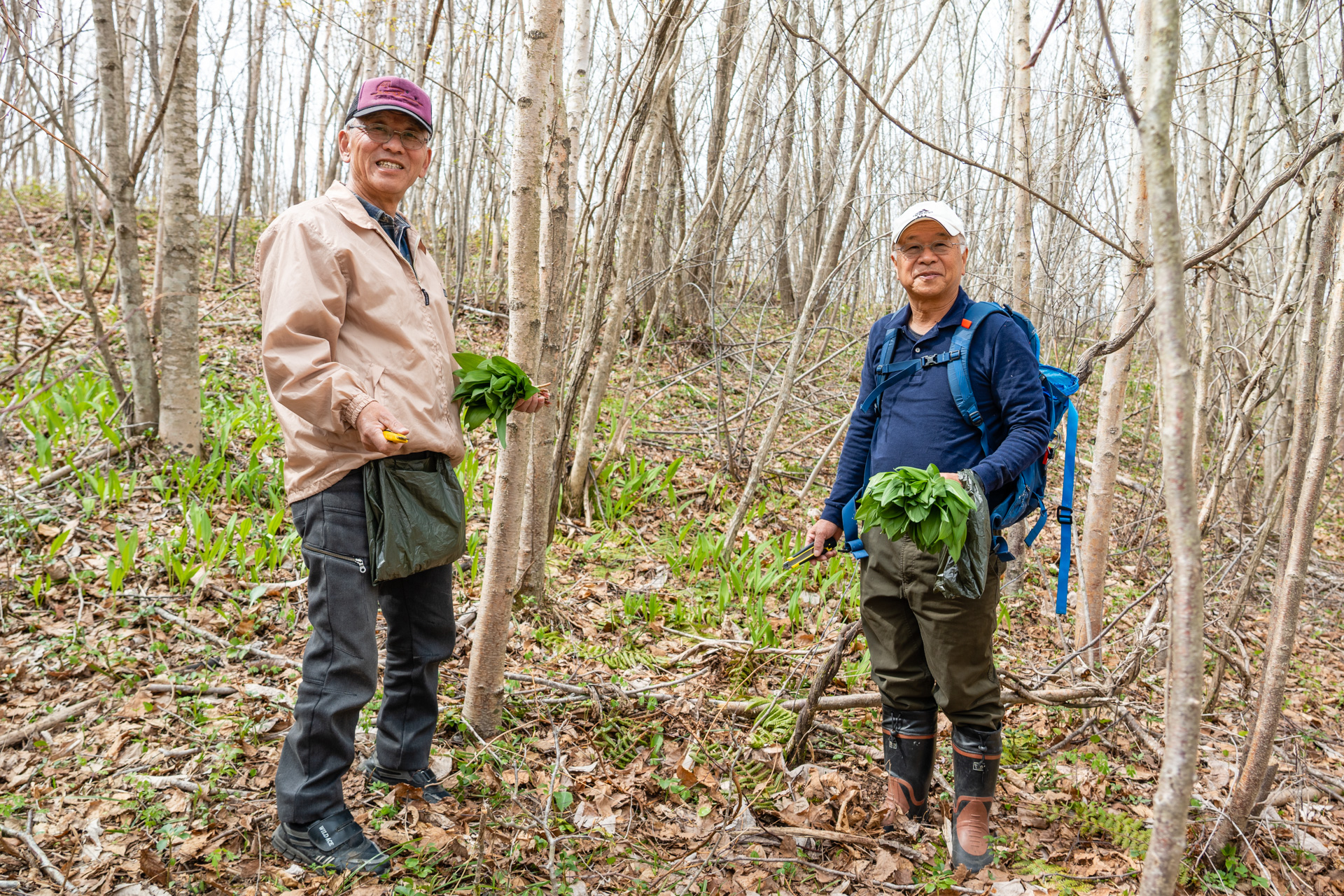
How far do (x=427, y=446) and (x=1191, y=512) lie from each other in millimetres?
1792

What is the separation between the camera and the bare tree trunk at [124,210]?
4410 mm

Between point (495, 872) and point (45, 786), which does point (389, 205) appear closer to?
point (495, 872)

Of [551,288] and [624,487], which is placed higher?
[551,288]

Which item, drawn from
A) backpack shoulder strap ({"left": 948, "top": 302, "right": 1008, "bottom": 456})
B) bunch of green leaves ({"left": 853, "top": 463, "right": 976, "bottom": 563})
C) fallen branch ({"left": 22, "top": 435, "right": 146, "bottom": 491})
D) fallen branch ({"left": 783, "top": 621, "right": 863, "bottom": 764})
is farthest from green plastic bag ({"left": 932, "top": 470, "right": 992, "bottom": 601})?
fallen branch ({"left": 22, "top": 435, "right": 146, "bottom": 491})

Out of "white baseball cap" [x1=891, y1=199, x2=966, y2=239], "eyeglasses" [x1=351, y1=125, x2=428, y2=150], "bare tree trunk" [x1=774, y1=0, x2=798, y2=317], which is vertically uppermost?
"bare tree trunk" [x1=774, y1=0, x2=798, y2=317]

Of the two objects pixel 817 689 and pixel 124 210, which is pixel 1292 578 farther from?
pixel 124 210

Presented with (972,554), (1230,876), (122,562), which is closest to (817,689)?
(972,554)

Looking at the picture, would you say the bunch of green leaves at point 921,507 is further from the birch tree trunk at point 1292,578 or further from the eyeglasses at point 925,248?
the birch tree trunk at point 1292,578

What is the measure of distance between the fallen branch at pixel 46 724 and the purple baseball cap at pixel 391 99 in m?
2.30

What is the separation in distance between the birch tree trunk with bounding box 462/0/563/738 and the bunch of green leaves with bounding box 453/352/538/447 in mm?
235

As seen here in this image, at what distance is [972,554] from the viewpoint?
2.22 meters

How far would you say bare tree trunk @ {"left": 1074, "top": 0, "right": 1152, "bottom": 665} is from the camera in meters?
3.81

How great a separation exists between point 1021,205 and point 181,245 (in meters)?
5.11

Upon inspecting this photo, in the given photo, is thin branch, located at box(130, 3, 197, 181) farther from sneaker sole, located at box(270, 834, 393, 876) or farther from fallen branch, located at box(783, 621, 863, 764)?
fallen branch, located at box(783, 621, 863, 764)
